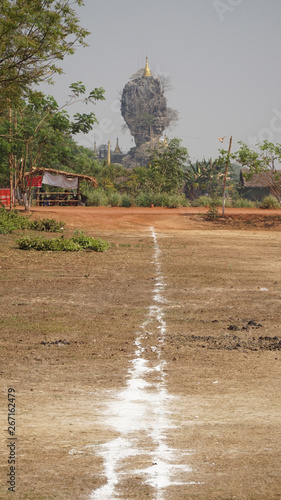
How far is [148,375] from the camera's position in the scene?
20.7 feet

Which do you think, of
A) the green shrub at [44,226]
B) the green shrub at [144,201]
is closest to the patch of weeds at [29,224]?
the green shrub at [44,226]

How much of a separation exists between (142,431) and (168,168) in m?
46.0

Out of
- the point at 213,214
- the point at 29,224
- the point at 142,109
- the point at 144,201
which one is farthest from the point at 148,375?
the point at 142,109

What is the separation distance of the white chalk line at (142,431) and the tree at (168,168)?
132 ft

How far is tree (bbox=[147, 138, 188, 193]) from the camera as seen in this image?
47531 mm

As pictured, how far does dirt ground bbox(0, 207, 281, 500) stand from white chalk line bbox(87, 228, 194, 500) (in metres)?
0.03

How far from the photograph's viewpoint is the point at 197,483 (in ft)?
12.3

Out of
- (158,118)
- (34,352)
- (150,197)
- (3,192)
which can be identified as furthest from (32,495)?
(158,118)

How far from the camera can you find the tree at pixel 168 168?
156ft

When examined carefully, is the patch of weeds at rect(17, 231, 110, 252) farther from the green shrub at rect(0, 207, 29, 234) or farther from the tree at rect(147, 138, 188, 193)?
the tree at rect(147, 138, 188, 193)

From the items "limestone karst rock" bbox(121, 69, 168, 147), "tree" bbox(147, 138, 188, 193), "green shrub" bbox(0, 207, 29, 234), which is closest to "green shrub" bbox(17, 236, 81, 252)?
"green shrub" bbox(0, 207, 29, 234)

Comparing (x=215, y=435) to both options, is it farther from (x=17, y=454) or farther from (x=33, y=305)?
(x=33, y=305)

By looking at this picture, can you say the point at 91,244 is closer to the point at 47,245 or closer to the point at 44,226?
the point at 47,245

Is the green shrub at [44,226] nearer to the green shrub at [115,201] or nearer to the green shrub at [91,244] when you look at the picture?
the green shrub at [91,244]
